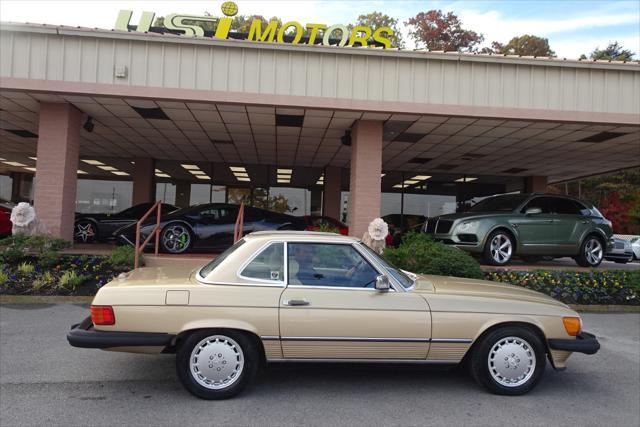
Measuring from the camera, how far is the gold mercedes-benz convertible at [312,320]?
3783mm

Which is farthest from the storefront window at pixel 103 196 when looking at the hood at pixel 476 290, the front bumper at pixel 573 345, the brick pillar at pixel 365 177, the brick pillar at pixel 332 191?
the front bumper at pixel 573 345

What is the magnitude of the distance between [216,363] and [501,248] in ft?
24.6

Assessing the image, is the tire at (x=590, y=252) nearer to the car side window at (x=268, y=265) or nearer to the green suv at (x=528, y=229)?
the green suv at (x=528, y=229)

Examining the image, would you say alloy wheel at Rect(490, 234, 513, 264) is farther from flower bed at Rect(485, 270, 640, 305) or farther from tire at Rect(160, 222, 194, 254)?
tire at Rect(160, 222, 194, 254)

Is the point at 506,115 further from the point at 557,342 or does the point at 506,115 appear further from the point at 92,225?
the point at 92,225

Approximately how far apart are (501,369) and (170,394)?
9.70 ft

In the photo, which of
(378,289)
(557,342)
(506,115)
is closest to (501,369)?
(557,342)

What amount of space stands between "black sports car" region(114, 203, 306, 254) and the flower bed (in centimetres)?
545

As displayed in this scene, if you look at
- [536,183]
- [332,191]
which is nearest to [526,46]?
[536,183]

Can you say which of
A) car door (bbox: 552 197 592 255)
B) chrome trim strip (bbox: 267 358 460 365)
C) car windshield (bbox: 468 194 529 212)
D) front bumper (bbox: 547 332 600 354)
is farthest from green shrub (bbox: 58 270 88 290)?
car door (bbox: 552 197 592 255)

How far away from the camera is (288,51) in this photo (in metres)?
9.27

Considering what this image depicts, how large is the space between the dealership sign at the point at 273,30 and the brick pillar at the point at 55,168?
7.89ft

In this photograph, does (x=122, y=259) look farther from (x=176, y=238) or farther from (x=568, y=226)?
(x=568, y=226)

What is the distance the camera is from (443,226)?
10.1m
